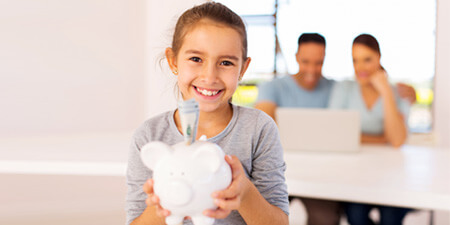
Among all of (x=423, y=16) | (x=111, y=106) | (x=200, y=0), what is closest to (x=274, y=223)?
(x=200, y=0)

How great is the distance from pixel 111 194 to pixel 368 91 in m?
1.96

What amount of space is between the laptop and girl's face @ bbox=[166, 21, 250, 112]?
109 centimetres

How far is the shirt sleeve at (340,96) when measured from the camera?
2863mm

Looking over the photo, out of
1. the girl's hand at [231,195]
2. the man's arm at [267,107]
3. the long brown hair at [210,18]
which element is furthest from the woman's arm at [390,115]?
the girl's hand at [231,195]

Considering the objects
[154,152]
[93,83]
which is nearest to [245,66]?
[154,152]

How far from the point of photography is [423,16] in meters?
3.87

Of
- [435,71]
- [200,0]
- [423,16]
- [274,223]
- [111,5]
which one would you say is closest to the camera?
[274,223]

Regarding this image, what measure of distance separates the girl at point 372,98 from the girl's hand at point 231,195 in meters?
1.82

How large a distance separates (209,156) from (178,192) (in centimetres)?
8

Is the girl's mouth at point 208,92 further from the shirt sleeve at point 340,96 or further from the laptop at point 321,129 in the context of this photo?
the shirt sleeve at point 340,96

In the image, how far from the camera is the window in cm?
391

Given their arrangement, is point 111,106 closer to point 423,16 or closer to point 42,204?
point 42,204

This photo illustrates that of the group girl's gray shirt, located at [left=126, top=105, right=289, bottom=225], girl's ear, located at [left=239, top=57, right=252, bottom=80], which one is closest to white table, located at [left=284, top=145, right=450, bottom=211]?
girl's gray shirt, located at [left=126, top=105, right=289, bottom=225]

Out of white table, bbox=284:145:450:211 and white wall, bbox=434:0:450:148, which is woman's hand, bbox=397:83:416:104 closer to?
white wall, bbox=434:0:450:148
